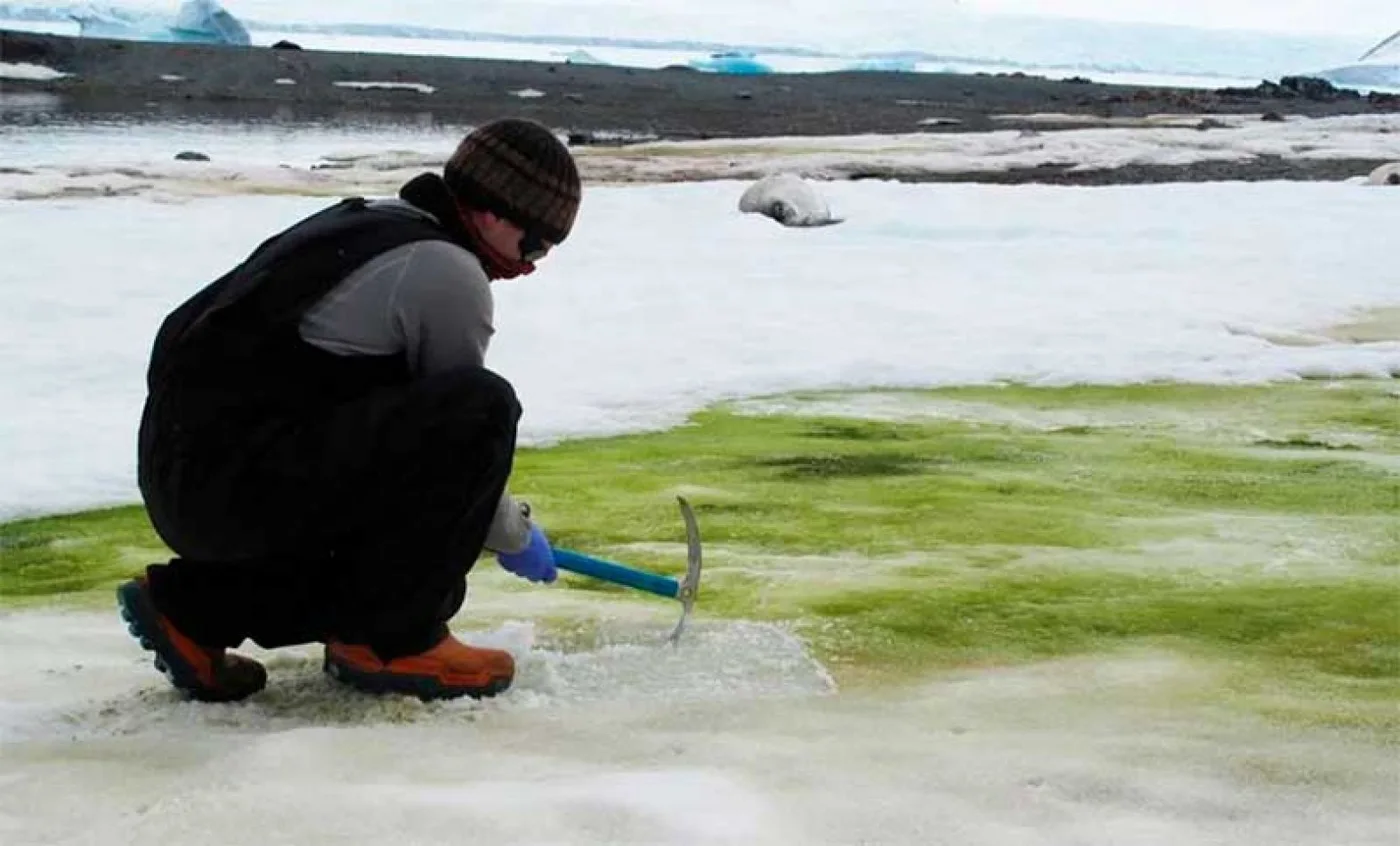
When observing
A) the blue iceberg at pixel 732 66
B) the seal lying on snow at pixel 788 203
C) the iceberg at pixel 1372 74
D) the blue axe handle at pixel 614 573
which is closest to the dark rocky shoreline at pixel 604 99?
the blue iceberg at pixel 732 66

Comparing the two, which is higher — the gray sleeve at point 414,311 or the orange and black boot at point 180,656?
the gray sleeve at point 414,311

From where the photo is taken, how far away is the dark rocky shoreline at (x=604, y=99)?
110 feet

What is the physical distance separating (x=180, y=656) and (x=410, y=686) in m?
0.37

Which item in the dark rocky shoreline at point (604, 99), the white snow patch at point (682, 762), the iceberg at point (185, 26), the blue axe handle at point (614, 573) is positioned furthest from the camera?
the iceberg at point (185, 26)

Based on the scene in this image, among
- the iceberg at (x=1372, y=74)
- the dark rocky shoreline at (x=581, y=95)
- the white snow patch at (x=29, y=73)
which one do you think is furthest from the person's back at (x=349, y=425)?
the iceberg at (x=1372, y=74)

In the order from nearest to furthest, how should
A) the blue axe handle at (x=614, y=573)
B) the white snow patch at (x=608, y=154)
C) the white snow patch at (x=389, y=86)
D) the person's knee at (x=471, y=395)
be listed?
the person's knee at (x=471, y=395)
the blue axe handle at (x=614, y=573)
the white snow patch at (x=608, y=154)
the white snow patch at (x=389, y=86)

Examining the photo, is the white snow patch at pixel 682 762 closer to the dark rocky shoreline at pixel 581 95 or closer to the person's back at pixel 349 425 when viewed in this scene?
the person's back at pixel 349 425

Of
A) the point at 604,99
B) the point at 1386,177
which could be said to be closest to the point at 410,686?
the point at 1386,177

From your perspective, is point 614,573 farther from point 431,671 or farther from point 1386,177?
point 1386,177

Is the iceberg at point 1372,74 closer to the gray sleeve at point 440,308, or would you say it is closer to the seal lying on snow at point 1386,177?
the seal lying on snow at point 1386,177

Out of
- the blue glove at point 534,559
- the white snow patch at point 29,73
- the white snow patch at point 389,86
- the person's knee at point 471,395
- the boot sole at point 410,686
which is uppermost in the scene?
the person's knee at point 471,395

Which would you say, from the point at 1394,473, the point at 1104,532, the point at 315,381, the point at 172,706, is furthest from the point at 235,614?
the point at 1394,473

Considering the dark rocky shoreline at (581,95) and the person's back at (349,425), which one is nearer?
the person's back at (349,425)

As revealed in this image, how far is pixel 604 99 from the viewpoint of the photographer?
159 feet
